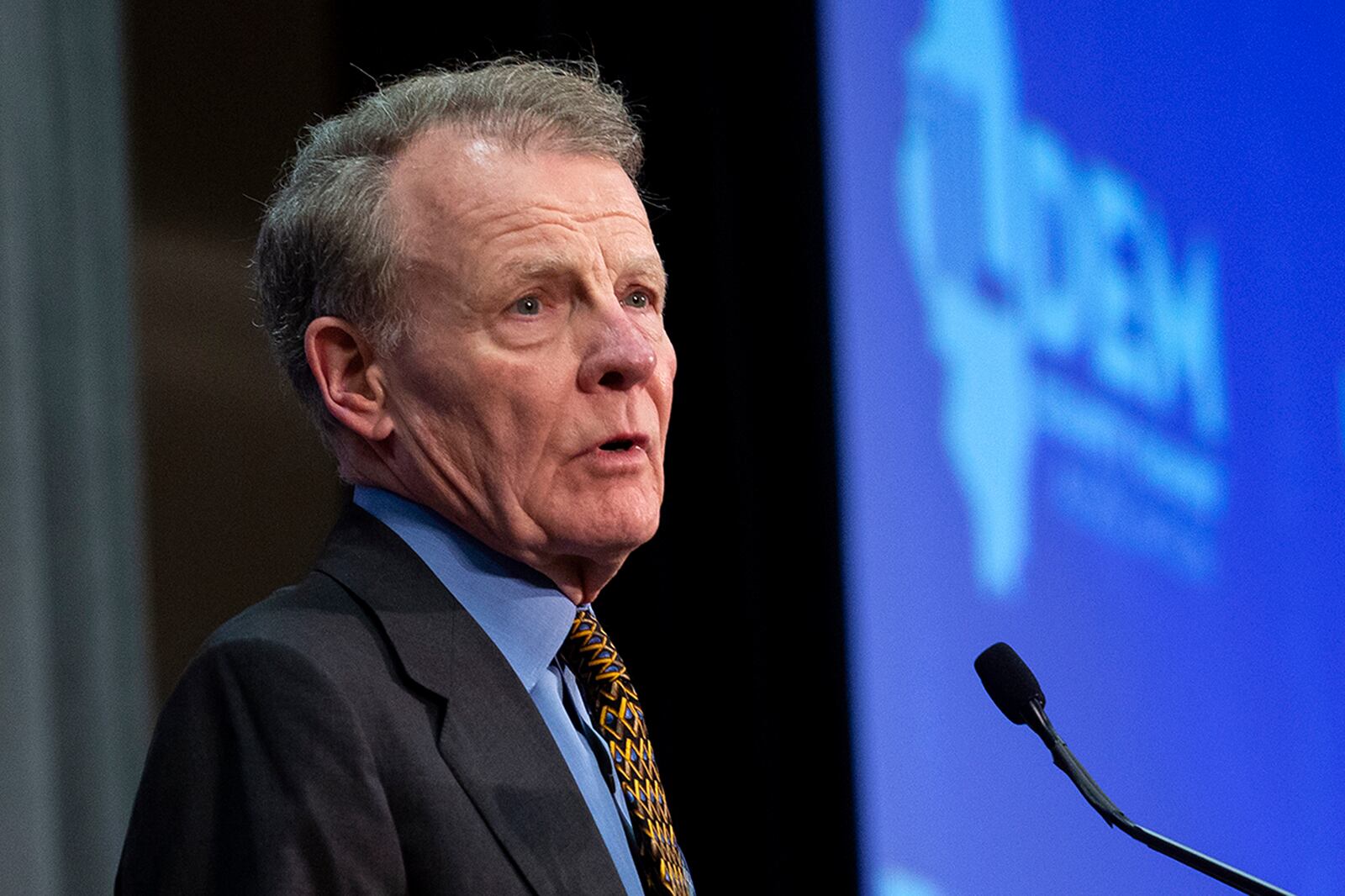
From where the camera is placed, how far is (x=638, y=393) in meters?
1.48

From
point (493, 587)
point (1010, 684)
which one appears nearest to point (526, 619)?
point (493, 587)

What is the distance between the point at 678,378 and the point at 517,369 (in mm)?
Result: 2037

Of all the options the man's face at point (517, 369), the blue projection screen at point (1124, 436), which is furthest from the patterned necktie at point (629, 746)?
the blue projection screen at point (1124, 436)

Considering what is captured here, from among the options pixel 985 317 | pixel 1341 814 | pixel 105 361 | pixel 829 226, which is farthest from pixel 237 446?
pixel 1341 814

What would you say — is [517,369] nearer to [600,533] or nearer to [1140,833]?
[600,533]

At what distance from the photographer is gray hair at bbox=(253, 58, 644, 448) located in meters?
1.48

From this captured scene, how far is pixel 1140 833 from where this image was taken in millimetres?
1188

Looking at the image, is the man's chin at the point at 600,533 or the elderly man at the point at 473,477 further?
the man's chin at the point at 600,533

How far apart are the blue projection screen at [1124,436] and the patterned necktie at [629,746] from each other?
145 centimetres

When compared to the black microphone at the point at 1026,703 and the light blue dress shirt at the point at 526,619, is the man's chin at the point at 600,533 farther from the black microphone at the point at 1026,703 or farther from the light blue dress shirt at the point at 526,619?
the black microphone at the point at 1026,703

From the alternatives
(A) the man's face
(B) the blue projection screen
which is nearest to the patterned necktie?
(A) the man's face

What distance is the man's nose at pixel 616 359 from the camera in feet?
4.75

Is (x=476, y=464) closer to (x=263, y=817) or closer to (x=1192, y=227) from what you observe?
(x=263, y=817)

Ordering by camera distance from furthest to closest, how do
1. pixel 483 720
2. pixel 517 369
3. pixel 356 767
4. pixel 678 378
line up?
1. pixel 678 378
2. pixel 517 369
3. pixel 483 720
4. pixel 356 767
